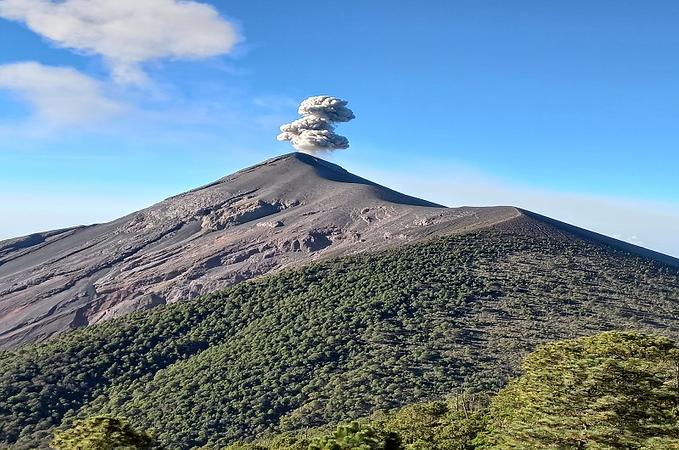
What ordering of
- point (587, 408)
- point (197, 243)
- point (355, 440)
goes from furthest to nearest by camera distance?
1. point (197, 243)
2. point (355, 440)
3. point (587, 408)

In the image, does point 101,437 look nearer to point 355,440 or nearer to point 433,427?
point 355,440

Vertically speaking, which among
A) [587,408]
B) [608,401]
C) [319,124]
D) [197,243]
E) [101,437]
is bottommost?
[101,437]

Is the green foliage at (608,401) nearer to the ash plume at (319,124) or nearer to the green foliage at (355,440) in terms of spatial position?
the green foliage at (355,440)

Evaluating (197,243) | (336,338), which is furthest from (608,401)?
(197,243)

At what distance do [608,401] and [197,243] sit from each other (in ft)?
271

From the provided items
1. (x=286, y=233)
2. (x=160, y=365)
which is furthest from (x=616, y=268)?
(x=160, y=365)

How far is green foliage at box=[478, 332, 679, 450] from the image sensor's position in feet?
45.0

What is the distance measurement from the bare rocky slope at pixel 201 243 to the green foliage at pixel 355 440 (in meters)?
60.7

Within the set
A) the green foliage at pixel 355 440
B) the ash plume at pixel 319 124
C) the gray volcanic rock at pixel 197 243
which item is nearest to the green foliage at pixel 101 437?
the green foliage at pixel 355 440

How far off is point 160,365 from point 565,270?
44.3 m

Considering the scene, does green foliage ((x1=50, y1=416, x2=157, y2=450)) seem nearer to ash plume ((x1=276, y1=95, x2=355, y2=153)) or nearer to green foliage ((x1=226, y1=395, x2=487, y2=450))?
green foliage ((x1=226, y1=395, x2=487, y2=450))

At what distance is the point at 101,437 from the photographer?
15797mm

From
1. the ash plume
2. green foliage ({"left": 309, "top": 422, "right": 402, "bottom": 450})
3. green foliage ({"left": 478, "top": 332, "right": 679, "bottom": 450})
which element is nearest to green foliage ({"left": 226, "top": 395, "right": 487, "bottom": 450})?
green foliage ({"left": 309, "top": 422, "right": 402, "bottom": 450})

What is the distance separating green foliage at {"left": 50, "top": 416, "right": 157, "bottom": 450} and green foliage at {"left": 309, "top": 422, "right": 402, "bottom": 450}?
518 cm
